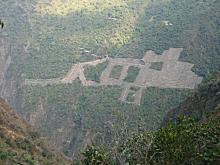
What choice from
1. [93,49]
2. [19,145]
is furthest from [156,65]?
[19,145]

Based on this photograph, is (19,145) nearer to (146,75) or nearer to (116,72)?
(146,75)

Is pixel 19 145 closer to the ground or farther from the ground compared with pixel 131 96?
farther from the ground

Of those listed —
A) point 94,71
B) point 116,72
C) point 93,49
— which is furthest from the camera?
point 93,49

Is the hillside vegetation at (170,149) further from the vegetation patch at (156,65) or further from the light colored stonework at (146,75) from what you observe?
the vegetation patch at (156,65)

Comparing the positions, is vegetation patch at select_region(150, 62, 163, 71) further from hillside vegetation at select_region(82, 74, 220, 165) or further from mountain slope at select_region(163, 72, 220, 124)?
hillside vegetation at select_region(82, 74, 220, 165)

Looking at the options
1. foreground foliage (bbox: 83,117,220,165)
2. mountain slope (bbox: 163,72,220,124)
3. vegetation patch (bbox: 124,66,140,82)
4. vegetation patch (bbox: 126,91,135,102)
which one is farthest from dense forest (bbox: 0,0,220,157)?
foreground foliage (bbox: 83,117,220,165)

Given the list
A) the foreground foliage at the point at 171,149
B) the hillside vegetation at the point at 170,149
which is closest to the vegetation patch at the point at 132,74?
the hillside vegetation at the point at 170,149
